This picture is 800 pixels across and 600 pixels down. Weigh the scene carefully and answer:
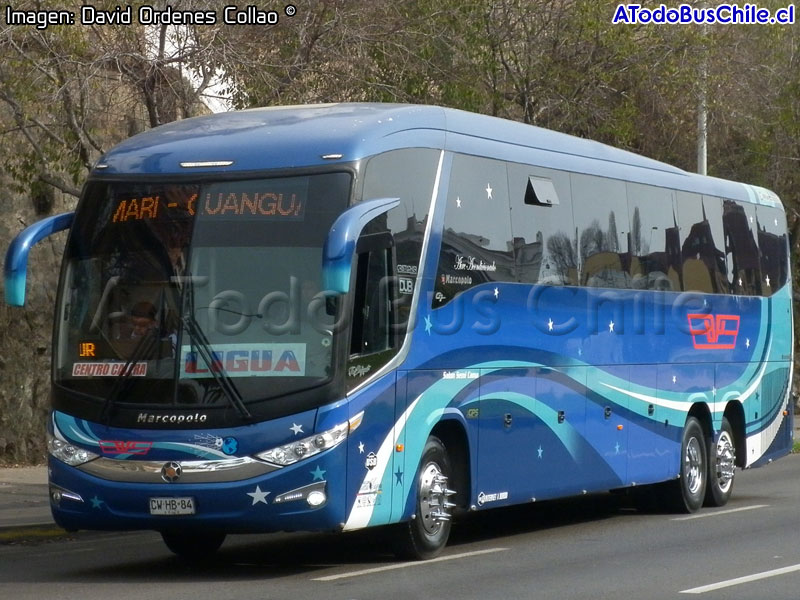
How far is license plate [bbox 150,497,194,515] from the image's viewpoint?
393 inches

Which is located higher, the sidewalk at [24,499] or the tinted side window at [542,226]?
the tinted side window at [542,226]

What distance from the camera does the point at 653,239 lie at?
49.4 ft

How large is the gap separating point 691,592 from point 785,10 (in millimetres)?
17789

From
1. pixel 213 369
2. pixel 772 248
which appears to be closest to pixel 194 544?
pixel 213 369

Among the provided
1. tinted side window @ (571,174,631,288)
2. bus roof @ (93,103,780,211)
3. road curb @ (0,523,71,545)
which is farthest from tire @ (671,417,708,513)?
road curb @ (0,523,71,545)

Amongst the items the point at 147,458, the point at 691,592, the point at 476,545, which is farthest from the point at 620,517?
the point at 147,458

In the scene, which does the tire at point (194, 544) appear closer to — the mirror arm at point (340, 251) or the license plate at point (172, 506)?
the license plate at point (172, 506)

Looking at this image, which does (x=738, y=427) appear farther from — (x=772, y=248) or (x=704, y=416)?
(x=772, y=248)

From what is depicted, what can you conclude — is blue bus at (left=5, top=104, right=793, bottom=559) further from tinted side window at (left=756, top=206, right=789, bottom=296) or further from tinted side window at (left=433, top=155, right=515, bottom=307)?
tinted side window at (left=756, top=206, right=789, bottom=296)

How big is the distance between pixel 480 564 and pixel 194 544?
246 centimetres

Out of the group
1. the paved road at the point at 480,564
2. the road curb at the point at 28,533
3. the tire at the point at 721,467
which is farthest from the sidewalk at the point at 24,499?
the tire at the point at 721,467

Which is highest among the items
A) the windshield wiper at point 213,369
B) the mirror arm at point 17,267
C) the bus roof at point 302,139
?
the bus roof at point 302,139

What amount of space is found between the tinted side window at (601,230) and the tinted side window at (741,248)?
268 cm

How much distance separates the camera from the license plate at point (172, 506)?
32.8ft
